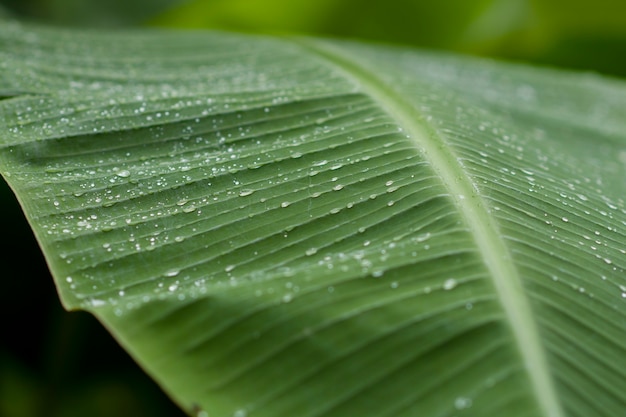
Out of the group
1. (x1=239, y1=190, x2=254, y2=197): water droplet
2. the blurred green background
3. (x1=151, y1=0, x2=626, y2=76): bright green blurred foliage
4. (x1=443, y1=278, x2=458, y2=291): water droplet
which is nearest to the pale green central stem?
(x1=443, y1=278, x2=458, y2=291): water droplet

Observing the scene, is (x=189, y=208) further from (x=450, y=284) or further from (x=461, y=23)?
(x=461, y=23)

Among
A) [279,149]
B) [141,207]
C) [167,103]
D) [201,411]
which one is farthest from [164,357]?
[167,103]

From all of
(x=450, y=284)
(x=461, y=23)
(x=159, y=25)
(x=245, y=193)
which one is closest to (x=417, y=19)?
(x=461, y=23)

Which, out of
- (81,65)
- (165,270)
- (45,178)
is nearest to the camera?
(165,270)

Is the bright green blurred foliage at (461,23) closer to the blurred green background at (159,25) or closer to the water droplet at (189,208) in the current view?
the blurred green background at (159,25)

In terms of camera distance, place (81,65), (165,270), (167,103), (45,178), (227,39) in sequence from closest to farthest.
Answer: (165,270), (45,178), (167,103), (81,65), (227,39)

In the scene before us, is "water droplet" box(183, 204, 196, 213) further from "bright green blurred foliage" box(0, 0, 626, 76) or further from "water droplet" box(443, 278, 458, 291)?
"bright green blurred foliage" box(0, 0, 626, 76)

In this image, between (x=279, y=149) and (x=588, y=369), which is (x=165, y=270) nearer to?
(x=279, y=149)
